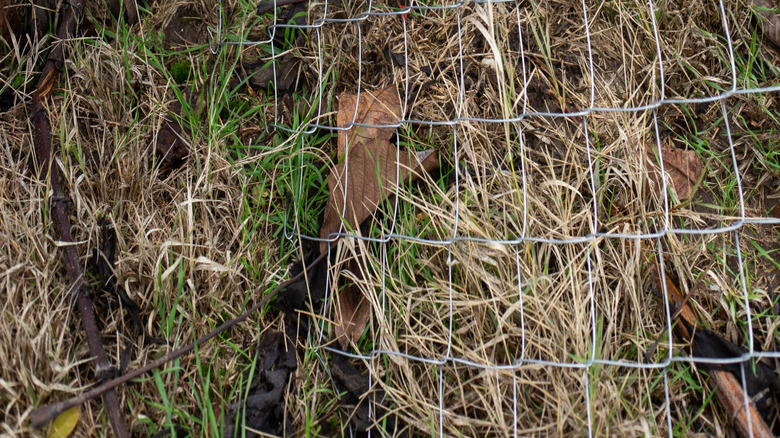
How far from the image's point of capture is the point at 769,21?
196cm

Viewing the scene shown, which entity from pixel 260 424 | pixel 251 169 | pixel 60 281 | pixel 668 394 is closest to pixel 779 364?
pixel 668 394

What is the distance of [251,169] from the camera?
1.86 m

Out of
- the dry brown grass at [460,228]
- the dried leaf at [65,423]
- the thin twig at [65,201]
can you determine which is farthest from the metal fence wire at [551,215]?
the dried leaf at [65,423]

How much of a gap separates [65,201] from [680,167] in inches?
73.8

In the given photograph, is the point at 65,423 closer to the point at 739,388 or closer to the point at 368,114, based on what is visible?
the point at 368,114

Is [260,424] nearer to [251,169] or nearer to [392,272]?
[392,272]

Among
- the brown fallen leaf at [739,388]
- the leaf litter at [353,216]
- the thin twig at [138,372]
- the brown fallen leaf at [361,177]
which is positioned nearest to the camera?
the thin twig at [138,372]

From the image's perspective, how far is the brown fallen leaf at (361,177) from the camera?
1.75m

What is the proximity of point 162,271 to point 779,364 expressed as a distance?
1.70 m

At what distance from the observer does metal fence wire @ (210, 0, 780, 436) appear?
1.57 meters

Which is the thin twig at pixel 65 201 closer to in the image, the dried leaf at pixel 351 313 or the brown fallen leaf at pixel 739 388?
the dried leaf at pixel 351 313

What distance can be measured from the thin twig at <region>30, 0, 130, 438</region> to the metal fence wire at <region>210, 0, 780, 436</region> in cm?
47

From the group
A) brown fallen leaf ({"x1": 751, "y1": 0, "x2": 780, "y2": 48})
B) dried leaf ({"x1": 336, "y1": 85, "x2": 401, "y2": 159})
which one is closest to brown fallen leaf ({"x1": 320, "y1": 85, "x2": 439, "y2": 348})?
dried leaf ({"x1": 336, "y1": 85, "x2": 401, "y2": 159})

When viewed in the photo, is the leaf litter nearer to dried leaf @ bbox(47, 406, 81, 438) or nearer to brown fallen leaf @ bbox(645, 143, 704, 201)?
dried leaf @ bbox(47, 406, 81, 438)
